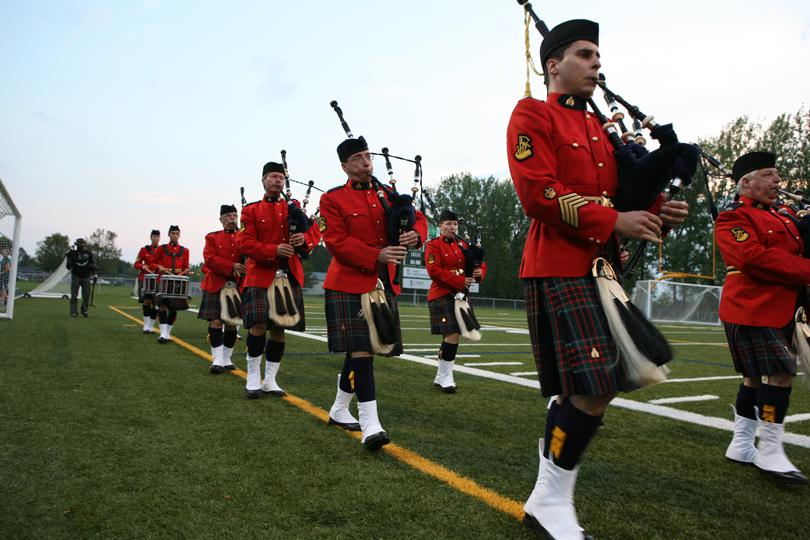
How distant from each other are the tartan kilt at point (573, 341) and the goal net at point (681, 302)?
27901 mm

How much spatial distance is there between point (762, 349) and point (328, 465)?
102 inches

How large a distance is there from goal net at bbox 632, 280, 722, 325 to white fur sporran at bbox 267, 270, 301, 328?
2605 cm

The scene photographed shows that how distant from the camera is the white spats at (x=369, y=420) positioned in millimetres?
3389

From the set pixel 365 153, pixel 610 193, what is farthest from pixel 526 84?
pixel 365 153

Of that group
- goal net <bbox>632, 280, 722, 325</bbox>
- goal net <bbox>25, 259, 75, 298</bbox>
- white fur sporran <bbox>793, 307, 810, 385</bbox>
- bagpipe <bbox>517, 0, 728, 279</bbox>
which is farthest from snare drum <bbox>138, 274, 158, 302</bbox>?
goal net <bbox>632, 280, 722, 325</bbox>

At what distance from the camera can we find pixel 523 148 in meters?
2.23

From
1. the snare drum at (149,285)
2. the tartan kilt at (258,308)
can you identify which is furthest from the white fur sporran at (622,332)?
the snare drum at (149,285)

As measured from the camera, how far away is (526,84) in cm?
261

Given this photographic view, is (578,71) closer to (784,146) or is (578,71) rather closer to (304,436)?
(304,436)

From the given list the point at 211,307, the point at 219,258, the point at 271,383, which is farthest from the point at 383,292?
the point at 211,307

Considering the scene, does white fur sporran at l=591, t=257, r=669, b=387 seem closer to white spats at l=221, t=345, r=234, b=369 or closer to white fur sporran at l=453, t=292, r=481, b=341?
white fur sporran at l=453, t=292, r=481, b=341

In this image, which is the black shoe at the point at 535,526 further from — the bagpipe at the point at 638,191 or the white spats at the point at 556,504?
the bagpipe at the point at 638,191

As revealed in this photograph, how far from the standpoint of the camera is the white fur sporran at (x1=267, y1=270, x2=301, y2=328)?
16.7 feet

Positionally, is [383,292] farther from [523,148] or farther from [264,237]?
[264,237]
